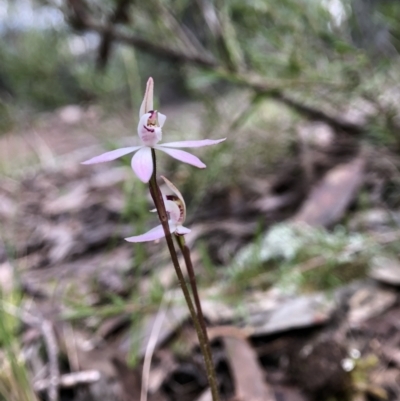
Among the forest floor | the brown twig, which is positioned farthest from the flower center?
the brown twig

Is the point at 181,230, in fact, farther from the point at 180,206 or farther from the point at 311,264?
the point at 311,264

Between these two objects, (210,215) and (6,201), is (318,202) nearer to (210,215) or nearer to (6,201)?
(210,215)

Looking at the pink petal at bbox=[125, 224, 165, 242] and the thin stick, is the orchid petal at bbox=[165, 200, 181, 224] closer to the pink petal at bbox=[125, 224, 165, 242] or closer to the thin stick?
the pink petal at bbox=[125, 224, 165, 242]

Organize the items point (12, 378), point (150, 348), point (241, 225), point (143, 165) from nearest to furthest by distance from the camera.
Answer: point (143, 165), point (12, 378), point (150, 348), point (241, 225)

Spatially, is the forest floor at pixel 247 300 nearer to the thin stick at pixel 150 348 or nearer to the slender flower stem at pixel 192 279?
the thin stick at pixel 150 348

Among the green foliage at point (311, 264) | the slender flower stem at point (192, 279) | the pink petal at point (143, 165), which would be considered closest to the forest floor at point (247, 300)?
the green foliage at point (311, 264)

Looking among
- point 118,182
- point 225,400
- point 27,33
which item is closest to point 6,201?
point 118,182

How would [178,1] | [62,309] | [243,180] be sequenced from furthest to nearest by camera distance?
[243,180]
[178,1]
[62,309]

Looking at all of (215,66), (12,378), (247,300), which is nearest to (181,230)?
(12,378)
